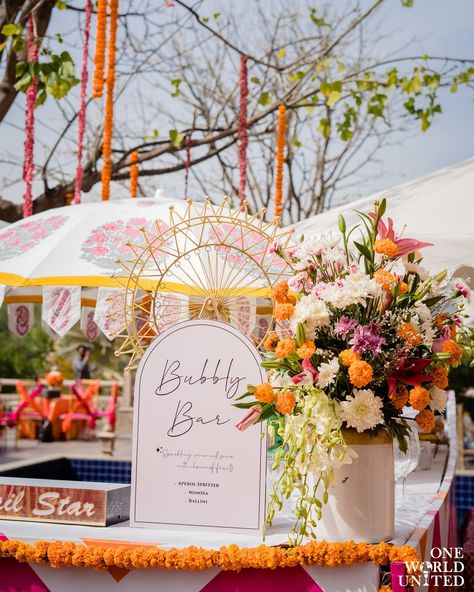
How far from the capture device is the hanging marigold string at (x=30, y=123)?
4.86 meters

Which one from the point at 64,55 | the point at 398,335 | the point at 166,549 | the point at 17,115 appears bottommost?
the point at 166,549

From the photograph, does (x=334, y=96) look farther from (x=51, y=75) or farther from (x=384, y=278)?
(x=384, y=278)

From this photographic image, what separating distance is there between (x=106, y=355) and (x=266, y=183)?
10.9 m

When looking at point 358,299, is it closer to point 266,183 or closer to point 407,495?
point 407,495

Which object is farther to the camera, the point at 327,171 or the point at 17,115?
the point at 327,171

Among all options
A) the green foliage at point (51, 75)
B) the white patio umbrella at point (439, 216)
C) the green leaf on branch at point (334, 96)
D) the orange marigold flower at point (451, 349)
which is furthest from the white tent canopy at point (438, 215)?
the green leaf on branch at point (334, 96)

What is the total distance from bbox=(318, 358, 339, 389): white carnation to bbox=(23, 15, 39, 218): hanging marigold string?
3542mm

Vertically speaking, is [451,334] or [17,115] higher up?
[17,115]

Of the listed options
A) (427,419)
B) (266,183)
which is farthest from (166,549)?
(266,183)

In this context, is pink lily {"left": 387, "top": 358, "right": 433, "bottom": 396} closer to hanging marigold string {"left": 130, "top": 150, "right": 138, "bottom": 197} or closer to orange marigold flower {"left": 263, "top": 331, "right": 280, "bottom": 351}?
orange marigold flower {"left": 263, "top": 331, "right": 280, "bottom": 351}

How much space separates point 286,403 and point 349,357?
17 cm

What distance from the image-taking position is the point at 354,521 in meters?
1.82

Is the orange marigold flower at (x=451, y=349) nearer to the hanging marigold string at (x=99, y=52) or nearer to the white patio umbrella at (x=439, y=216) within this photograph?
the white patio umbrella at (x=439, y=216)

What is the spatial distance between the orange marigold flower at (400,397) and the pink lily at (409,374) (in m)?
0.02
